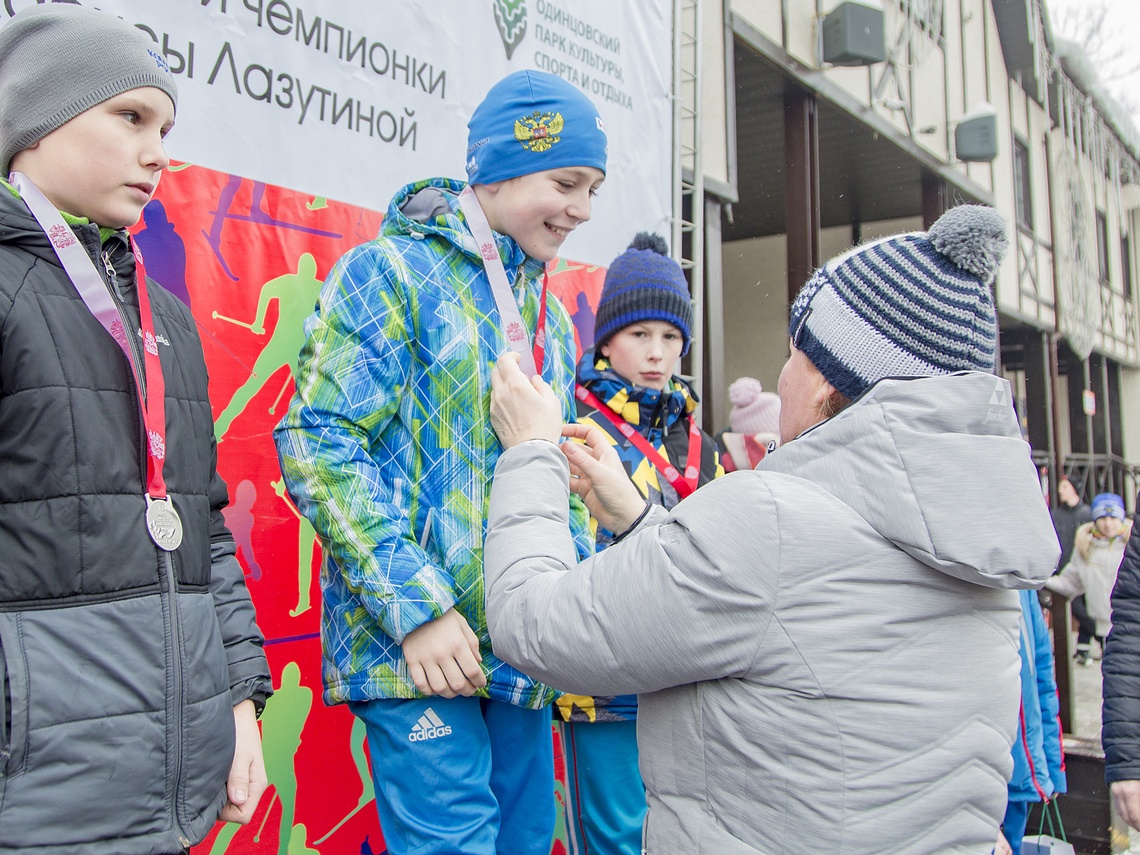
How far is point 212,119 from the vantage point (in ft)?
8.05

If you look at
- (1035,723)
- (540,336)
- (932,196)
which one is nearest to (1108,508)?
(932,196)

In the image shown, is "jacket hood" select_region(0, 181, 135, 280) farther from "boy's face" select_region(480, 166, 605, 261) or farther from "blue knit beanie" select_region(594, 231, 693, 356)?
"blue knit beanie" select_region(594, 231, 693, 356)

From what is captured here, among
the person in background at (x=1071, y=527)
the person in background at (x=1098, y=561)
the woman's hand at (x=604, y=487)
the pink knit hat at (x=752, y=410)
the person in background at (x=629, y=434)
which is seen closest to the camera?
the woman's hand at (x=604, y=487)

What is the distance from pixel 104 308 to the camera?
1364 mm

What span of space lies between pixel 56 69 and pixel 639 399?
175 cm

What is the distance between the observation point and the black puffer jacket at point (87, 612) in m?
1.19

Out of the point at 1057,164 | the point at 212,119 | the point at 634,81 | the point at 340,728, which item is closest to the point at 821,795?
the point at 340,728

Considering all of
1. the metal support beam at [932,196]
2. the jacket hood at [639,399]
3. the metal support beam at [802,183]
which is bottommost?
the jacket hood at [639,399]

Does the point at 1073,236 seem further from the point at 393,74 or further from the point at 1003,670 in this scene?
the point at 1003,670

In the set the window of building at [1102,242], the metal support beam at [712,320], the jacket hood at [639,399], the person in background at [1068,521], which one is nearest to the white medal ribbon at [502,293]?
the jacket hood at [639,399]

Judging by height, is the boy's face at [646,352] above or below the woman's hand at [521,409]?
above

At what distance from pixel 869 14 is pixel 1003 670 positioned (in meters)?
6.57

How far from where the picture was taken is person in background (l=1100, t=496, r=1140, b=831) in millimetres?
2342

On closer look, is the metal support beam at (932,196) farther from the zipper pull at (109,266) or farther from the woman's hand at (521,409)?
the zipper pull at (109,266)
